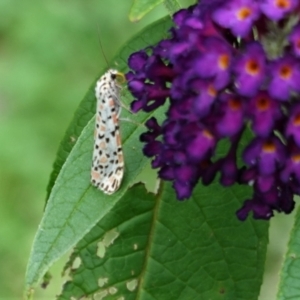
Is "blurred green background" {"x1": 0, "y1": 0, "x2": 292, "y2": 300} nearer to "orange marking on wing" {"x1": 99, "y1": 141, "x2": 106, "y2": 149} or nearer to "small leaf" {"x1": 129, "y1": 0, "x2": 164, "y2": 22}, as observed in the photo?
"orange marking on wing" {"x1": 99, "y1": 141, "x2": 106, "y2": 149}

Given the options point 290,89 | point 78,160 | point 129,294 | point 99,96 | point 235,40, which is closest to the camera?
point 290,89

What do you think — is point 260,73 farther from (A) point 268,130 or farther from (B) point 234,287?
(B) point 234,287

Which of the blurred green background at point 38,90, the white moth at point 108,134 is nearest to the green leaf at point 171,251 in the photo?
the white moth at point 108,134

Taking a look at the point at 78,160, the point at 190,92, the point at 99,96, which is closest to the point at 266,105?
the point at 190,92

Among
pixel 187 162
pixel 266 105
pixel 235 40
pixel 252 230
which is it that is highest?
pixel 235 40

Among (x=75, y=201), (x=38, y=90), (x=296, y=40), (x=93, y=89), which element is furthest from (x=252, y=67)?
(x=38, y=90)

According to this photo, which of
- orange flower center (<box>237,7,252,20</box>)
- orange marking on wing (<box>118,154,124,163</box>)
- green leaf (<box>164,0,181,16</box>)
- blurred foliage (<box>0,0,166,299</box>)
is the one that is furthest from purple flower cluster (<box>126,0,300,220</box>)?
blurred foliage (<box>0,0,166,299</box>)

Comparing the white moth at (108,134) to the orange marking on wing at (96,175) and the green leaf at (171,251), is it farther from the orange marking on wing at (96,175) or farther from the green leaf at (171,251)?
the green leaf at (171,251)
